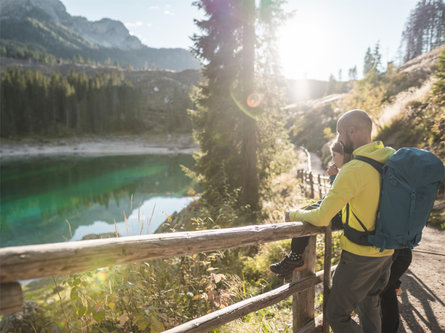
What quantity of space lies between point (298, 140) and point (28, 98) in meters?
71.1

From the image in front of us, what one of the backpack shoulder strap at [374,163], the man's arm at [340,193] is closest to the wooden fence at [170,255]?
the man's arm at [340,193]

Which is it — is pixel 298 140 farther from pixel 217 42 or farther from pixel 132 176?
pixel 217 42

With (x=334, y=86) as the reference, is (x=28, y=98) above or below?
below

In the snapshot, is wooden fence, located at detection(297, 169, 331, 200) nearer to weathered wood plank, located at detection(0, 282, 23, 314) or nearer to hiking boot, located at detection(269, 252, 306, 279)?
hiking boot, located at detection(269, 252, 306, 279)

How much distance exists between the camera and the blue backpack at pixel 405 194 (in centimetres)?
190

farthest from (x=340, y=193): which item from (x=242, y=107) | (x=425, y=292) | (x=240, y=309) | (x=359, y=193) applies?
(x=242, y=107)

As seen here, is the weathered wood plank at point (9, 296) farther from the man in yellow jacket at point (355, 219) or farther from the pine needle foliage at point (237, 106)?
the pine needle foliage at point (237, 106)

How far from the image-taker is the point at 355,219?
2193 millimetres

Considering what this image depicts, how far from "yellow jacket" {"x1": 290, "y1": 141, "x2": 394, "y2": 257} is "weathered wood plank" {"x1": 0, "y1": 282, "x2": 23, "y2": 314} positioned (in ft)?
7.02

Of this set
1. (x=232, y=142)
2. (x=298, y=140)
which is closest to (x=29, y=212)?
(x=232, y=142)

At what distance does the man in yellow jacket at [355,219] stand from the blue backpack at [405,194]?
85mm

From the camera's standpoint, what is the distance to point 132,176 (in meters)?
37.2

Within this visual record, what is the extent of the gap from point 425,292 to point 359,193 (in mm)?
3488

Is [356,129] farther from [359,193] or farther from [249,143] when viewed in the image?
[249,143]
